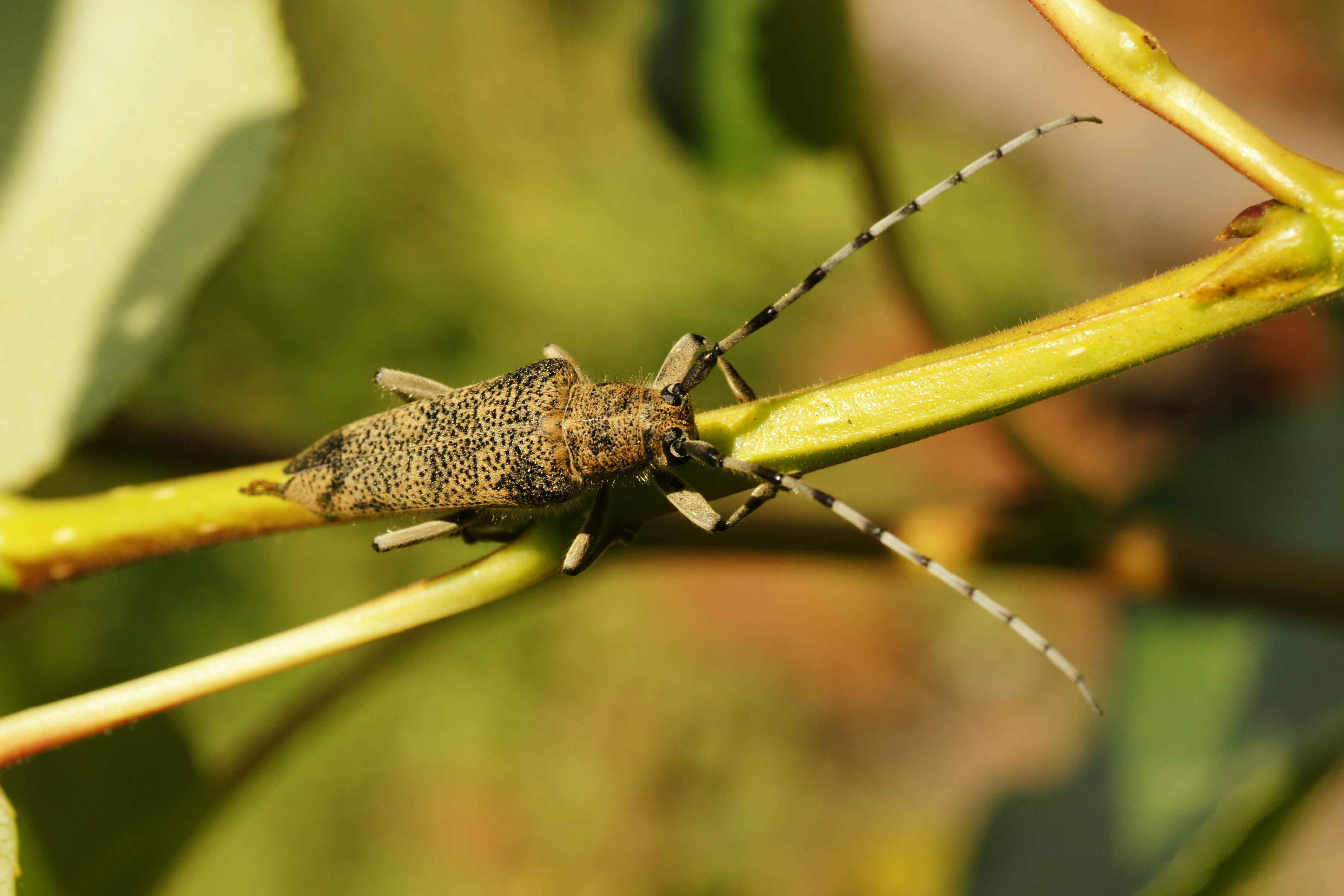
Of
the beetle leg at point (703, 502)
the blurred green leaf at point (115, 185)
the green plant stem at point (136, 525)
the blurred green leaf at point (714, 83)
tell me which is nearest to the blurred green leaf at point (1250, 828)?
the beetle leg at point (703, 502)

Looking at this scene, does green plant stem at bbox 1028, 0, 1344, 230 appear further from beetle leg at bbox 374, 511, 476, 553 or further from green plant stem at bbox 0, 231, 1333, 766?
beetle leg at bbox 374, 511, 476, 553

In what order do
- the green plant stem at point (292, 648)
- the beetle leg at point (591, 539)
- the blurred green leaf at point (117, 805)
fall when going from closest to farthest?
the green plant stem at point (292, 648) < the beetle leg at point (591, 539) < the blurred green leaf at point (117, 805)

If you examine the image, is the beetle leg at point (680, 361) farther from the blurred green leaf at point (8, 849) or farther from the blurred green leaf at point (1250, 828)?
the blurred green leaf at point (8, 849)

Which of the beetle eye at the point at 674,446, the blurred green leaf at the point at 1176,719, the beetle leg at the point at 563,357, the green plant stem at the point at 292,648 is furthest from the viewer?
the blurred green leaf at the point at 1176,719

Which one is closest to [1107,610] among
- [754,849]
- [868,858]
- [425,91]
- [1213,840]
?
[868,858]

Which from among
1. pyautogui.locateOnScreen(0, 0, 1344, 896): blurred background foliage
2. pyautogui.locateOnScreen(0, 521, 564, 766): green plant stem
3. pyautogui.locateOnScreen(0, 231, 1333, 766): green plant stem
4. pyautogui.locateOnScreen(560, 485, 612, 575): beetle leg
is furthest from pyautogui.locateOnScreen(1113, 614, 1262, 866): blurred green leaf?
pyautogui.locateOnScreen(0, 0, 1344, 896): blurred background foliage
